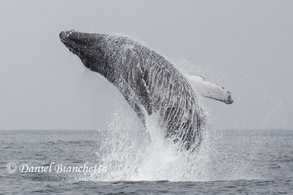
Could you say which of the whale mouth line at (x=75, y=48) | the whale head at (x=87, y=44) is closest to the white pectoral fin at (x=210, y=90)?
the whale head at (x=87, y=44)

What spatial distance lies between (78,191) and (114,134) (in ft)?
8.12

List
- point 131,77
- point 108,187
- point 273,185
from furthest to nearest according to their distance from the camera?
point 273,185 → point 108,187 → point 131,77

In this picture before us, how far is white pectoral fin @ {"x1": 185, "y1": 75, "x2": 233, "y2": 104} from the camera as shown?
1873cm

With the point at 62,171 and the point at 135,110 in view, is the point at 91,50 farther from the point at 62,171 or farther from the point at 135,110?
the point at 62,171

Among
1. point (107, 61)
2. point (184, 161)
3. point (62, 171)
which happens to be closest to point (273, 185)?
point (184, 161)

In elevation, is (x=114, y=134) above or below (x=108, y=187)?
above

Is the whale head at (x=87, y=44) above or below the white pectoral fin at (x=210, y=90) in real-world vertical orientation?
above

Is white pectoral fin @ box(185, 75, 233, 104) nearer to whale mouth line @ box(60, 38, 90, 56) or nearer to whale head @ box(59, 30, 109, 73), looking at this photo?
whale head @ box(59, 30, 109, 73)

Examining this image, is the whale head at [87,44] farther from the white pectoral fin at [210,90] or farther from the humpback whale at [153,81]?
the white pectoral fin at [210,90]

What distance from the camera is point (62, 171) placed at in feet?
87.8

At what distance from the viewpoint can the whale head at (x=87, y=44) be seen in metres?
18.7

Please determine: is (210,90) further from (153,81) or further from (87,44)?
(87,44)

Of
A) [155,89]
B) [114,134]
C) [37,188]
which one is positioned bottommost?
[37,188]

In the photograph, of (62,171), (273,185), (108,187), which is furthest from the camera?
(62,171)
